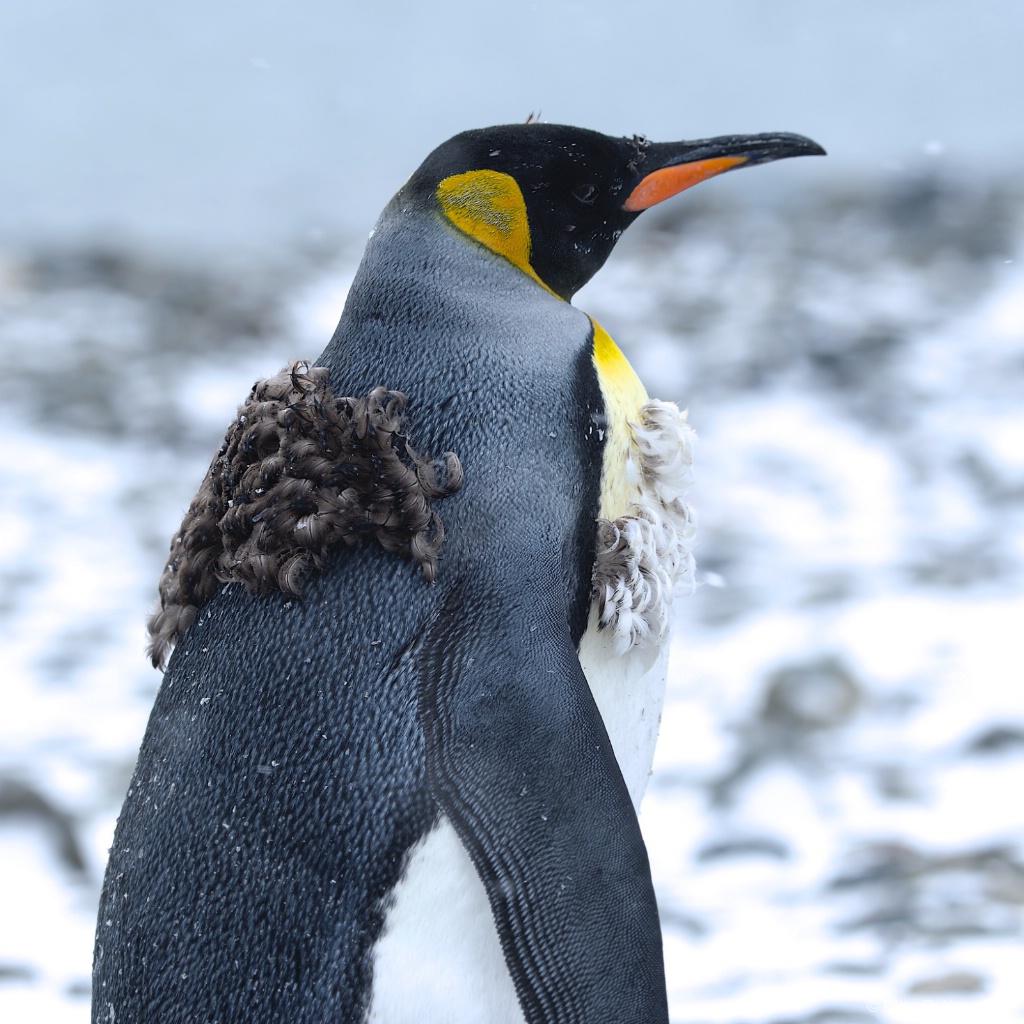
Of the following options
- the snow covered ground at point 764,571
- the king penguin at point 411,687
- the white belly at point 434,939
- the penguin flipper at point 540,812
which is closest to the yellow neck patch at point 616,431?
the king penguin at point 411,687

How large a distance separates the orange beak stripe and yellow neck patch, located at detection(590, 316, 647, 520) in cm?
20

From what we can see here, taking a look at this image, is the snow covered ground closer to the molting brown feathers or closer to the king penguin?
the king penguin

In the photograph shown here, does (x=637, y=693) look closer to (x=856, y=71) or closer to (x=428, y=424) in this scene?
(x=428, y=424)

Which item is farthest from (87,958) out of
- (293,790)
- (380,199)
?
(380,199)

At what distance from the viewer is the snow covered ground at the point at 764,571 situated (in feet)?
7.08

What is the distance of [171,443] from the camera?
14.8 ft

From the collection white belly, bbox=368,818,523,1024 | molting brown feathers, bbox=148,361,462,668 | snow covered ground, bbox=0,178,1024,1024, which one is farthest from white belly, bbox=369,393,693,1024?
snow covered ground, bbox=0,178,1024,1024

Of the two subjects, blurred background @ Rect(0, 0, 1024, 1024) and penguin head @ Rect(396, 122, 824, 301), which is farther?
blurred background @ Rect(0, 0, 1024, 1024)

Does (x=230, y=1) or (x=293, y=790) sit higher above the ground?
(x=230, y=1)

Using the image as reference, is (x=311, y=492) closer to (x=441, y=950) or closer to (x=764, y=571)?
(x=441, y=950)

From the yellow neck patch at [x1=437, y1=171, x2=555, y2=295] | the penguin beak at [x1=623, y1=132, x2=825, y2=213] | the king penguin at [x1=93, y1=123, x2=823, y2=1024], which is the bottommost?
the king penguin at [x1=93, y1=123, x2=823, y2=1024]

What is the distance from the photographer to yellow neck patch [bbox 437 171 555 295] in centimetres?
138

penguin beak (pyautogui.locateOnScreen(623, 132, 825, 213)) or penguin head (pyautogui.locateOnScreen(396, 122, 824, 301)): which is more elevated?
penguin beak (pyautogui.locateOnScreen(623, 132, 825, 213))

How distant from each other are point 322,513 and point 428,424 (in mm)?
143
